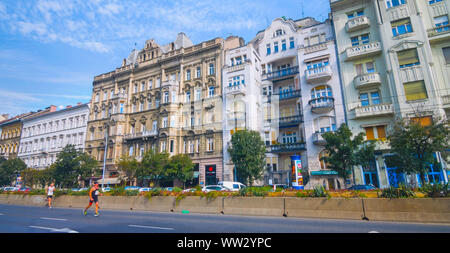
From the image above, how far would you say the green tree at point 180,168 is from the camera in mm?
31266

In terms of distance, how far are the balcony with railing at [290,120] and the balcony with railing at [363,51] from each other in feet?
29.7

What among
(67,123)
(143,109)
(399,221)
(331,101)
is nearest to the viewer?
(399,221)

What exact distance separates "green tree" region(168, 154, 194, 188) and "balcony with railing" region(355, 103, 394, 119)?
21319 mm

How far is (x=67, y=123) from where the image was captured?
169 feet

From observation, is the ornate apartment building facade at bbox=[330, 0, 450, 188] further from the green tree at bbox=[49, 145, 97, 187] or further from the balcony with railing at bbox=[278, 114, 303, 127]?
the green tree at bbox=[49, 145, 97, 187]

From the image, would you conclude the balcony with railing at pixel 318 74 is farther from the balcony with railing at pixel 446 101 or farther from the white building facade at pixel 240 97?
the balcony with railing at pixel 446 101

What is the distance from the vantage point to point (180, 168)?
31703 millimetres

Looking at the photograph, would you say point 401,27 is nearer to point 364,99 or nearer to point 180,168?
point 364,99

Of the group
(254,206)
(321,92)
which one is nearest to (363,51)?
(321,92)

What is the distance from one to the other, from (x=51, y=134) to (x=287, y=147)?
167 ft

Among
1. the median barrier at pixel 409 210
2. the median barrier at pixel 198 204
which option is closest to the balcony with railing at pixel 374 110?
the median barrier at pixel 409 210
